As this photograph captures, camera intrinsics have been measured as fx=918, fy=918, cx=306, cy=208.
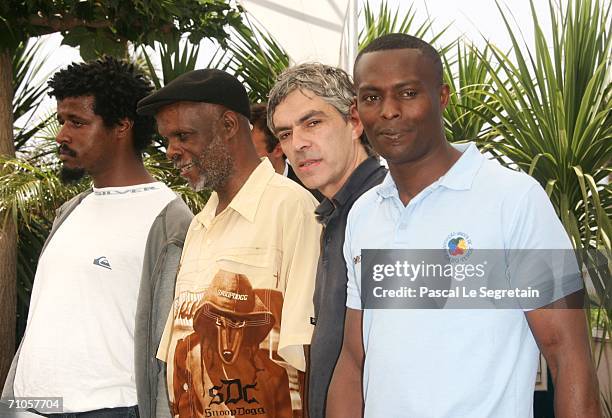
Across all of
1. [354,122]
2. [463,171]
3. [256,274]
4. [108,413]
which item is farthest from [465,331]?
[108,413]

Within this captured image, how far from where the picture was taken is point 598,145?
402 centimetres

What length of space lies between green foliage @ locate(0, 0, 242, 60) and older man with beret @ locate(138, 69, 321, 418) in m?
3.30

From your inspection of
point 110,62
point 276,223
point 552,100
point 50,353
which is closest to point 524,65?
point 552,100

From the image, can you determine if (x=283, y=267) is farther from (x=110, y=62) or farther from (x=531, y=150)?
(x=531, y=150)

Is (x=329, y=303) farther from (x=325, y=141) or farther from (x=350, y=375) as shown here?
(x=325, y=141)

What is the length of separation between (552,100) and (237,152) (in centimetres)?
204

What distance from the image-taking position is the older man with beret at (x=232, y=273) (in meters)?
2.32

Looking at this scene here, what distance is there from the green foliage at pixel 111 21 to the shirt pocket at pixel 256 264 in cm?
366

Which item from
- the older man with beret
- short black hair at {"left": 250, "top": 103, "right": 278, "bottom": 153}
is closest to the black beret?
the older man with beret

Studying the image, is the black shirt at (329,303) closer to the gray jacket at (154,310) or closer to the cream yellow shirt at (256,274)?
the cream yellow shirt at (256,274)

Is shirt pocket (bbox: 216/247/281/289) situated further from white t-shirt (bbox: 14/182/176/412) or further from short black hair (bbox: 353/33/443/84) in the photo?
short black hair (bbox: 353/33/443/84)

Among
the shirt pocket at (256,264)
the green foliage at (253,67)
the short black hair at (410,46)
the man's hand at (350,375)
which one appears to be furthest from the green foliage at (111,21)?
the man's hand at (350,375)

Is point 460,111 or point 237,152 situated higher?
point 460,111

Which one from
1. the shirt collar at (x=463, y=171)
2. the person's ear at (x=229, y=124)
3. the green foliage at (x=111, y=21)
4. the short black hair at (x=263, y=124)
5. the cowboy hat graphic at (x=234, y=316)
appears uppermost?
the green foliage at (x=111, y=21)
